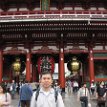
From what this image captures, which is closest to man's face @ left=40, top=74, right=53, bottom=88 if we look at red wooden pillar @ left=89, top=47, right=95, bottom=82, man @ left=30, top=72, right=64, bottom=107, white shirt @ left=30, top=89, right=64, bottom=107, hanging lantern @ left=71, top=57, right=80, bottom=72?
man @ left=30, top=72, right=64, bottom=107

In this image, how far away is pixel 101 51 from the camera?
2764 centimetres

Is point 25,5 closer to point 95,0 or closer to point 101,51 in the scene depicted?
point 95,0

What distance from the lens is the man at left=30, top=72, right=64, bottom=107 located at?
18.6 feet

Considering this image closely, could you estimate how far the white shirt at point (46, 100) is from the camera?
18.6 feet

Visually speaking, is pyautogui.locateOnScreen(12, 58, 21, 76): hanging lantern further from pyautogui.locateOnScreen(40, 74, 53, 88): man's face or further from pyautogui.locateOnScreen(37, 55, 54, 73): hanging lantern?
pyautogui.locateOnScreen(40, 74, 53, 88): man's face

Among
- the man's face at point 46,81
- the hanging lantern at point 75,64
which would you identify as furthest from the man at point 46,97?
the hanging lantern at point 75,64

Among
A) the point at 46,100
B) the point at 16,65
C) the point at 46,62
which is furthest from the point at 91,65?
the point at 46,100

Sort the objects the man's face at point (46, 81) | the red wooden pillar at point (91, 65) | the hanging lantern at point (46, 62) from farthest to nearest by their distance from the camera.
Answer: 1. the hanging lantern at point (46, 62)
2. the red wooden pillar at point (91, 65)
3. the man's face at point (46, 81)

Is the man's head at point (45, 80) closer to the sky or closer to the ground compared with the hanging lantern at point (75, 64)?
closer to the sky

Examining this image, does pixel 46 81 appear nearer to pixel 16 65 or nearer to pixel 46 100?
pixel 46 100

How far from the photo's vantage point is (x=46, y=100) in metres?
5.70

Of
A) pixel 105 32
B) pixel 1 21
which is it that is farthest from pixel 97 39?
pixel 1 21

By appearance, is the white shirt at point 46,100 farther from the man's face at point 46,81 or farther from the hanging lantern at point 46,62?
the hanging lantern at point 46,62

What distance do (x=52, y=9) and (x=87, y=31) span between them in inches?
185
